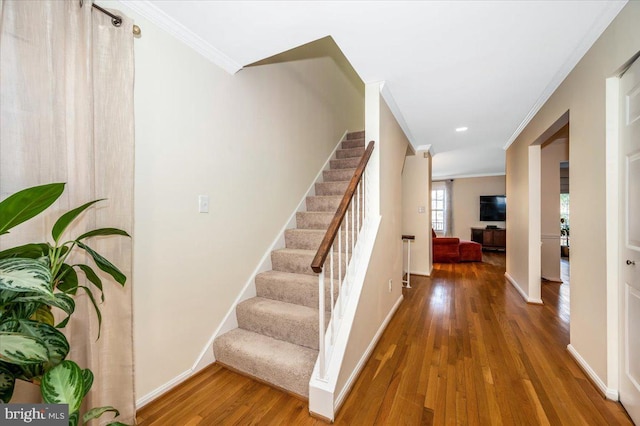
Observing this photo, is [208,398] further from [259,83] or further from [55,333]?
[259,83]

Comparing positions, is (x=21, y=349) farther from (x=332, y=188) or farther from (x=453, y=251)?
(x=453, y=251)

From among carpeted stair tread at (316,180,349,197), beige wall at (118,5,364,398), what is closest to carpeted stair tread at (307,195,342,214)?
carpeted stair tread at (316,180,349,197)

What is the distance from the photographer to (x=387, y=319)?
9.18 feet

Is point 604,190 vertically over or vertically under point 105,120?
under

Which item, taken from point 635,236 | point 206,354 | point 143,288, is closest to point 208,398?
point 206,354

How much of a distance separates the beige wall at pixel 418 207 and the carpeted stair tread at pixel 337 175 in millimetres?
2008

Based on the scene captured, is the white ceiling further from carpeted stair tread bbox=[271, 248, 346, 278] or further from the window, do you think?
the window

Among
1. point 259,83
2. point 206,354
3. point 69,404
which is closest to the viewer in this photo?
point 69,404

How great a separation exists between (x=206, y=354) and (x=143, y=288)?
2.49ft

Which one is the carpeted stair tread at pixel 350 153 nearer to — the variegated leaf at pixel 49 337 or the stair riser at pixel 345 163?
the stair riser at pixel 345 163

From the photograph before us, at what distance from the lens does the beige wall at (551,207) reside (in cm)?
446

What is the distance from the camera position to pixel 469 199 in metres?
8.72

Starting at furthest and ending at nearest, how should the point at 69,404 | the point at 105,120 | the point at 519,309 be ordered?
the point at 519,309 → the point at 105,120 → the point at 69,404

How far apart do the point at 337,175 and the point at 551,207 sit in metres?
3.97
